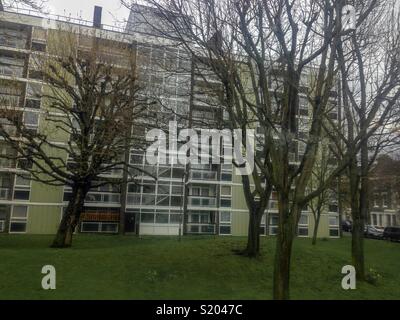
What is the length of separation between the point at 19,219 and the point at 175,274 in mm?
26939

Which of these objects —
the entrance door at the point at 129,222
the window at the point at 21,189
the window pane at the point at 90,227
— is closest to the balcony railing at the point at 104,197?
the entrance door at the point at 129,222

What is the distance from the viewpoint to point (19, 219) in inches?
1384

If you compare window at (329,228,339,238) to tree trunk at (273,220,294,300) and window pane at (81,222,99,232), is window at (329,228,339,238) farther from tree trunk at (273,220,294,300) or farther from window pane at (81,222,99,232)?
tree trunk at (273,220,294,300)

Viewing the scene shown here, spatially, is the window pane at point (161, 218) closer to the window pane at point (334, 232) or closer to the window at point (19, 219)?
the window at point (19, 219)

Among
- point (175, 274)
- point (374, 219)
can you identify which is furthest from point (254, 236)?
point (374, 219)

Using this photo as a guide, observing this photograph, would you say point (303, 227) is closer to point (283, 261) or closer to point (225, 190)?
point (225, 190)

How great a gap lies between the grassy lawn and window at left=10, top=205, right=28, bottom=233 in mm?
22287

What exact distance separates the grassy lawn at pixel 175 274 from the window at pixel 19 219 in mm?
22287

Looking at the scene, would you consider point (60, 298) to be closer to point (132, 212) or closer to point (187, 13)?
point (187, 13)

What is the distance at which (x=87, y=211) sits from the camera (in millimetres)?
36062

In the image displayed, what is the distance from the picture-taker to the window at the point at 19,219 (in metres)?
34.9

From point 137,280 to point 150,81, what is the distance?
25.3ft

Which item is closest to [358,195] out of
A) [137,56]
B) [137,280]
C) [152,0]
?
[137,280]

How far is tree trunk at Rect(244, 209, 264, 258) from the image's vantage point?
15.5 metres
